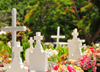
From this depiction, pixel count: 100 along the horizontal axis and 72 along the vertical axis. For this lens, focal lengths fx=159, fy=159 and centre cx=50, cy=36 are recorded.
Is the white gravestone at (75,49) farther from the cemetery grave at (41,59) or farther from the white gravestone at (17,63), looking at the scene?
the white gravestone at (17,63)

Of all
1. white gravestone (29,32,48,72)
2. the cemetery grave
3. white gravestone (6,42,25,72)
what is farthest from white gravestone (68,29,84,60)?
white gravestone (6,42,25,72)

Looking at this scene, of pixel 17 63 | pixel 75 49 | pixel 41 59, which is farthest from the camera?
pixel 75 49

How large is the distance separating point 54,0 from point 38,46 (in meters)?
11.4

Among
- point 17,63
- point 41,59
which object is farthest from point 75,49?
point 17,63

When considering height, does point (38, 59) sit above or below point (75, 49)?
below

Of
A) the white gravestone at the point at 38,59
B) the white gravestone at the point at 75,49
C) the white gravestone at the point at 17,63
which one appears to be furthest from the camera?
the white gravestone at the point at 75,49

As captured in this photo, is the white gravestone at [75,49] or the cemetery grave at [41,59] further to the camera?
the white gravestone at [75,49]

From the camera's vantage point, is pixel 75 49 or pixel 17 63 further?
pixel 75 49

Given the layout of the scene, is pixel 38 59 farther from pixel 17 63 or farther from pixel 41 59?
pixel 17 63

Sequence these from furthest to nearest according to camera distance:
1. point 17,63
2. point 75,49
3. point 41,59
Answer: point 75,49 < point 41,59 < point 17,63

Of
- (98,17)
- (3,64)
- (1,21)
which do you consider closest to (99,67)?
(3,64)

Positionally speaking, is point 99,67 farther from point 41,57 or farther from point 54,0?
point 54,0

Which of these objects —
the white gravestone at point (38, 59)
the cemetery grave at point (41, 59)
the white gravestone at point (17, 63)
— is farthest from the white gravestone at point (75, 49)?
the white gravestone at point (17, 63)

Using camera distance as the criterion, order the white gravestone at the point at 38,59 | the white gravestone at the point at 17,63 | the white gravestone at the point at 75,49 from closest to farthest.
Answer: the white gravestone at the point at 17,63
the white gravestone at the point at 38,59
the white gravestone at the point at 75,49
